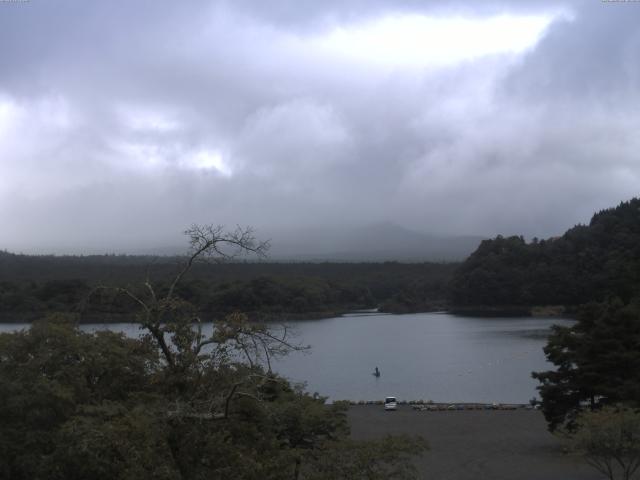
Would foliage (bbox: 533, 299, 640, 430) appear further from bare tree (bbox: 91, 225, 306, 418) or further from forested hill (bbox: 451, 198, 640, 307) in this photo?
forested hill (bbox: 451, 198, 640, 307)

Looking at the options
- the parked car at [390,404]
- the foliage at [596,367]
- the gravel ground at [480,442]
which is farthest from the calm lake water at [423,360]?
the foliage at [596,367]

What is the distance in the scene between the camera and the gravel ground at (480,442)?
17.9 meters

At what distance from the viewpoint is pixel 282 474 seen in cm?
756

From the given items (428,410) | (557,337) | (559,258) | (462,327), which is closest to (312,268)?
(559,258)

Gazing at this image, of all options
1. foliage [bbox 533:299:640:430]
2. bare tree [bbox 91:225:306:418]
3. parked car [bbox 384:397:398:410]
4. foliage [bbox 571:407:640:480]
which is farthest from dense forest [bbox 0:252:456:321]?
bare tree [bbox 91:225:306:418]

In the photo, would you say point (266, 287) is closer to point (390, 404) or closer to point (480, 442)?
point (390, 404)

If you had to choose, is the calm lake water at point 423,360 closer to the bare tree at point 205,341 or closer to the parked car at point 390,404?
the parked car at point 390,404

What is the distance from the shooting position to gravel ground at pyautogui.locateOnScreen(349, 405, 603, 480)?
17938 mm

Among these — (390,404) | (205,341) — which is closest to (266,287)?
(390,404)

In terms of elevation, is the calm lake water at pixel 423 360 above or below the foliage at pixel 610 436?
below

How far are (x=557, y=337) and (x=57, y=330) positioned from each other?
14.1 metres

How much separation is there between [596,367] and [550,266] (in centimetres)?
7028

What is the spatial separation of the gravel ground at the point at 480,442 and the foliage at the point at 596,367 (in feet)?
4.61

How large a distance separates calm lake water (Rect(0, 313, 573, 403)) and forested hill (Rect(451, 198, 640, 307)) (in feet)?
28.2
